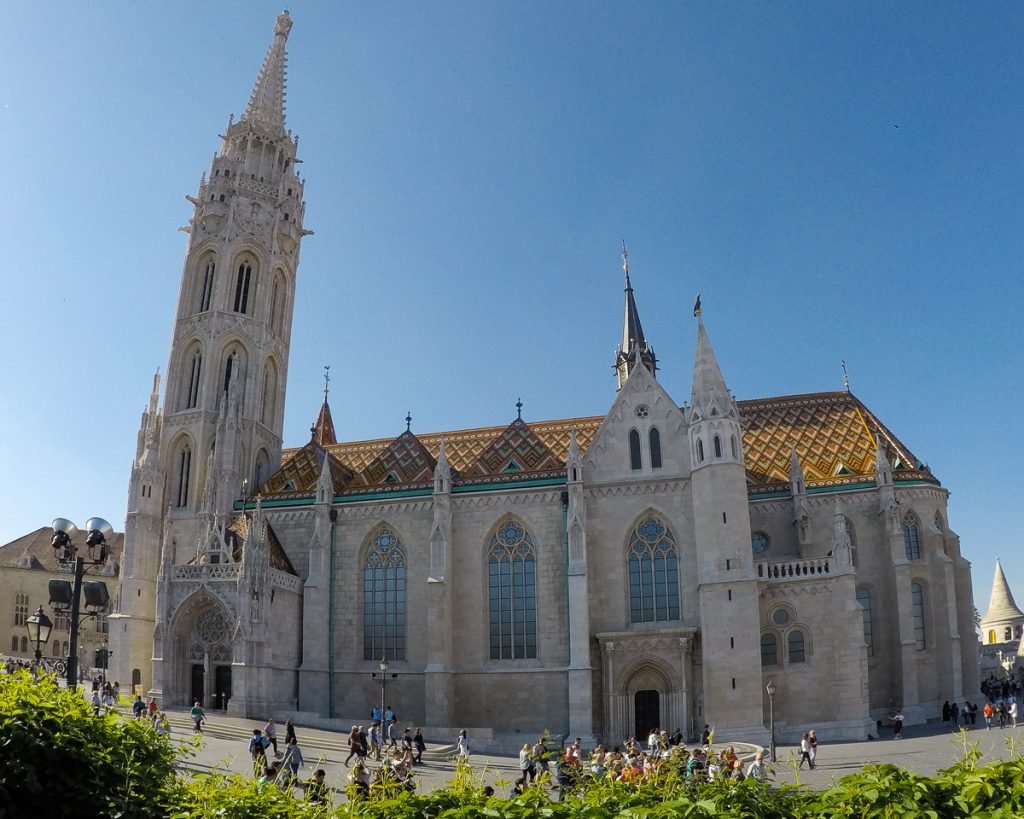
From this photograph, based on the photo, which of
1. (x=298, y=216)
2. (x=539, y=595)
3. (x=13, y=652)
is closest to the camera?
(x=539, y=595)

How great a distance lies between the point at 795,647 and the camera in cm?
3391

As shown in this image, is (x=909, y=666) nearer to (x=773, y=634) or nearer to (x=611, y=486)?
(x=773, y=634)

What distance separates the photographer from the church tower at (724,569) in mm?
31969

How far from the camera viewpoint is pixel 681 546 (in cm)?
3594

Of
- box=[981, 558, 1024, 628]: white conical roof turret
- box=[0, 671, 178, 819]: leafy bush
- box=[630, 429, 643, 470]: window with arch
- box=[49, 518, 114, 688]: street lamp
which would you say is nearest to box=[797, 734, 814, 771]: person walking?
box=[630, 429, 643, 470]: window with arch

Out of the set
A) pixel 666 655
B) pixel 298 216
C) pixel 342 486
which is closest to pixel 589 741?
pixel 666 655

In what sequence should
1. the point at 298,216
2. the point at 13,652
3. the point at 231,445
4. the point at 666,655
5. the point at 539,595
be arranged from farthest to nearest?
the point at 13,652
the point at 298,216
the point at 231,445
the point at 539,595
the point at 666,655

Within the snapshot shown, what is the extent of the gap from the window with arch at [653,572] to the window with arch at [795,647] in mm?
4406

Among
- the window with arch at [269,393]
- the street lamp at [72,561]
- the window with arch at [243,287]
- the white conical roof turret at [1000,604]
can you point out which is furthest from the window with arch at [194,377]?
the white conical roof turret at [1000,604]

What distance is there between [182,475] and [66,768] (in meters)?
37.6

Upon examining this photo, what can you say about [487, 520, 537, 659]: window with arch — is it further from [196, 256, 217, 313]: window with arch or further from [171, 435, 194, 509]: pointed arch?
[196, 256, 217, 313]: window with arch

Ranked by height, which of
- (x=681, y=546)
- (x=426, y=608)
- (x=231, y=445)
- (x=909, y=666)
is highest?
(x=231, y=445)

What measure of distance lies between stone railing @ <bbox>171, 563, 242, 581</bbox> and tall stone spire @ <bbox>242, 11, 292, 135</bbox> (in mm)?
26659

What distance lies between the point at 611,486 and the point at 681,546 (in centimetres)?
386
